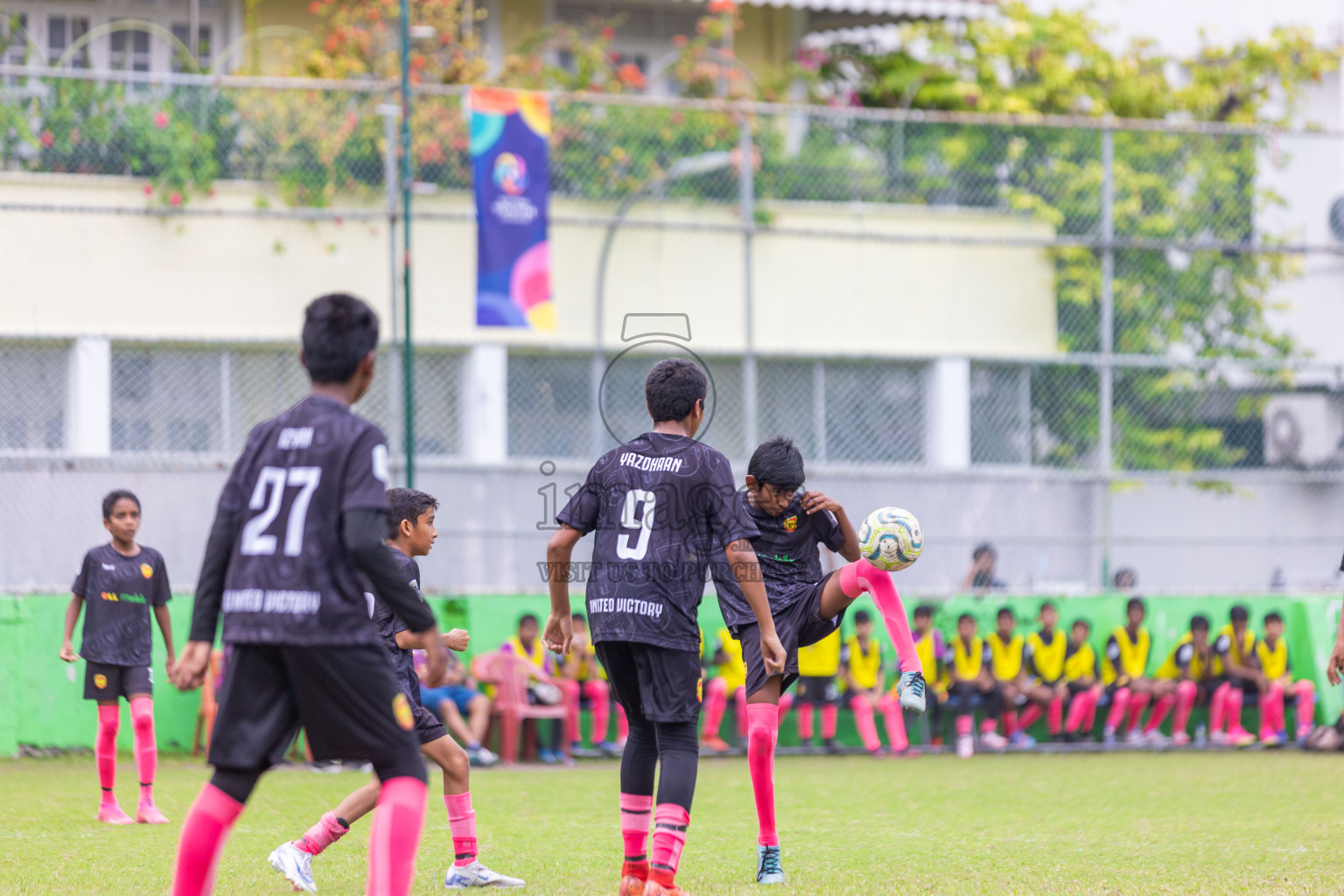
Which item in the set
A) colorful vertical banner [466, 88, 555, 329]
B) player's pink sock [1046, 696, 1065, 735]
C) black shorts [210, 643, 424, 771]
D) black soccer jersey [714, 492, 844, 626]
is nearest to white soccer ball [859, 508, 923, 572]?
black soccer jersey [714, 492, 844, 626]

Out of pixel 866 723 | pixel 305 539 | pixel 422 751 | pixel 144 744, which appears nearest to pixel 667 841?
pixel 422 751

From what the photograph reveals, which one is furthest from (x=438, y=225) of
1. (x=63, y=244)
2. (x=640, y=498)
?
(x=640, y=498)

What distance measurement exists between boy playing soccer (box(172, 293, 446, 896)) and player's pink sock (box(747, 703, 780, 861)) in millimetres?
2206

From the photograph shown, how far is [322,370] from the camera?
424 centimetres

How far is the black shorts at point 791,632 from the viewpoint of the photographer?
628cm

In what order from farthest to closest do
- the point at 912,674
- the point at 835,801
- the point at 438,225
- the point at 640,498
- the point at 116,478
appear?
the point at 438,225 < the point at 116,478 < the point at 835,801 < the point at 912,674 < the point at 640,498

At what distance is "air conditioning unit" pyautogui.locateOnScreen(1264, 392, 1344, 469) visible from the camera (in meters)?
15.2

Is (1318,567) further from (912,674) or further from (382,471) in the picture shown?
(382,471)

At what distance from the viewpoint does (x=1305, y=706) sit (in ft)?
44.2

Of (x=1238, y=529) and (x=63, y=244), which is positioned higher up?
(x=63, y=244)

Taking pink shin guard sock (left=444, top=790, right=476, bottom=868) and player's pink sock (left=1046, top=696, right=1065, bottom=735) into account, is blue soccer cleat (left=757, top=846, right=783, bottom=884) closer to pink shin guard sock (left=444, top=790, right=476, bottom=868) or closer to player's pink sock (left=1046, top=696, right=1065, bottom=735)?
pink shin guard sock (left=444, top=790, right=476, bottom=868)

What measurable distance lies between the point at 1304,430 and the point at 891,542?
35.2 feet

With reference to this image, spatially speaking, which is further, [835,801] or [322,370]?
[835,801]

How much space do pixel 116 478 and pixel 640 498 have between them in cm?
827
